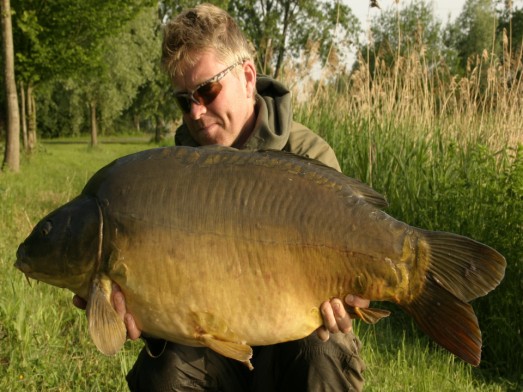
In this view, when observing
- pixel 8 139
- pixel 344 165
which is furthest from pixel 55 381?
pixel 8 139

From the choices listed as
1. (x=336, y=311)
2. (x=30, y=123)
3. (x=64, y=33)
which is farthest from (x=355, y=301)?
(x=30, y=123)

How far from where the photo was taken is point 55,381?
9.25ft

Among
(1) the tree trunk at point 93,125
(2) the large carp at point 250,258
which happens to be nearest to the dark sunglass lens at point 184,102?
(2) the large carp at point 250,258

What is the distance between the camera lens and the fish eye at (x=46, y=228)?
191 centimetres

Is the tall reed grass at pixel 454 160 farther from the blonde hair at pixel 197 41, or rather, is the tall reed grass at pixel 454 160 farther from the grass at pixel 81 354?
the blonde hair at pixel 197 41

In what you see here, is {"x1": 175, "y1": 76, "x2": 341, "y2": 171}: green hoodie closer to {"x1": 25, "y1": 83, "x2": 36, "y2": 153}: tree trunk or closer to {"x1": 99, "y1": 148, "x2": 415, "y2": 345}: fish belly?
{"x1": 99, "y1": 148, "x2": 415, "y2": 345}: fish belly

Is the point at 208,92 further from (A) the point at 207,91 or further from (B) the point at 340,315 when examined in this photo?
(B) the point at 340,315

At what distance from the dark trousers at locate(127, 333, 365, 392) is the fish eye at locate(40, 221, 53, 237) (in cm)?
74

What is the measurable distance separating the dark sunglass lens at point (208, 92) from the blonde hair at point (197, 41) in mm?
107

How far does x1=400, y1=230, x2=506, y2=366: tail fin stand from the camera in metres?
1.71

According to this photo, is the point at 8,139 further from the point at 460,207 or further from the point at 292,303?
the point at 292,303

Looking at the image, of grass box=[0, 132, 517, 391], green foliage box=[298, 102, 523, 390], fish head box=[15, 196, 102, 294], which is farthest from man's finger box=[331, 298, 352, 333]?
green foliage box=[298, 102, 523, 390]

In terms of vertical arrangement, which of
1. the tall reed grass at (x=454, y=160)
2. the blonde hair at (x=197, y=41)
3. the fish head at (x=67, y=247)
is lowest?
the tall reed grass at (x=454, y=160)

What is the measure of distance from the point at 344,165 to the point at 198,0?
32.7 meters
